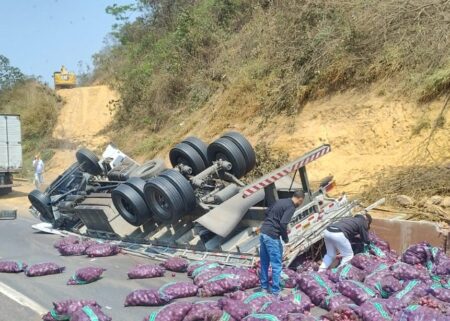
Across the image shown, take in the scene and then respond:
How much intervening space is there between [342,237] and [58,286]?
4.11 metres

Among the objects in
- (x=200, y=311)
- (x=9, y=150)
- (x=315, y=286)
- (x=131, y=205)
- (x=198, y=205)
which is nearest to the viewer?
(x=200, y=311)

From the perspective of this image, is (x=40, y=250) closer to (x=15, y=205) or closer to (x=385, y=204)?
(x=385, y=204)

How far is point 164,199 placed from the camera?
30.3 feet

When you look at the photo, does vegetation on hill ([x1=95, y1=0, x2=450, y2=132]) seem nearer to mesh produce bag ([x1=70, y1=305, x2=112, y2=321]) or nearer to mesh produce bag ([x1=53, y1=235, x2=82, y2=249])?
mesh produce bag ([x1=53, y1=235, x2=82, y2=249])

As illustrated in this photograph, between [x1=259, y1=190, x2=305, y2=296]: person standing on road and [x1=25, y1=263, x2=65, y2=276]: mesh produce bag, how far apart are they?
350 cm

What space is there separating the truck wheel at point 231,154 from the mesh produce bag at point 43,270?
3597 mm

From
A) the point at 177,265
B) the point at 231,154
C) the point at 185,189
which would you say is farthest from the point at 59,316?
the point at 231,154

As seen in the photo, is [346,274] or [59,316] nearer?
[59,316]

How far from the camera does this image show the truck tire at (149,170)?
37.0 feet

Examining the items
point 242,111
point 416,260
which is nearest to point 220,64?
point 242,111

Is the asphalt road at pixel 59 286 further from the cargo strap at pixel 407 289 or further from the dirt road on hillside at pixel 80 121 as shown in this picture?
the dirt road on hillside at pixel 80 121

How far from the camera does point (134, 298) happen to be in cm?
674

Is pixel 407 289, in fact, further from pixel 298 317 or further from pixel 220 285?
pixel 220 285

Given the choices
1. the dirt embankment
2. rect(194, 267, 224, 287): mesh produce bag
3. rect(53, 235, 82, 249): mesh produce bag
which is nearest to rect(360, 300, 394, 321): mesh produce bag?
rect(194, 267, 224, 287): mesh produce bag
